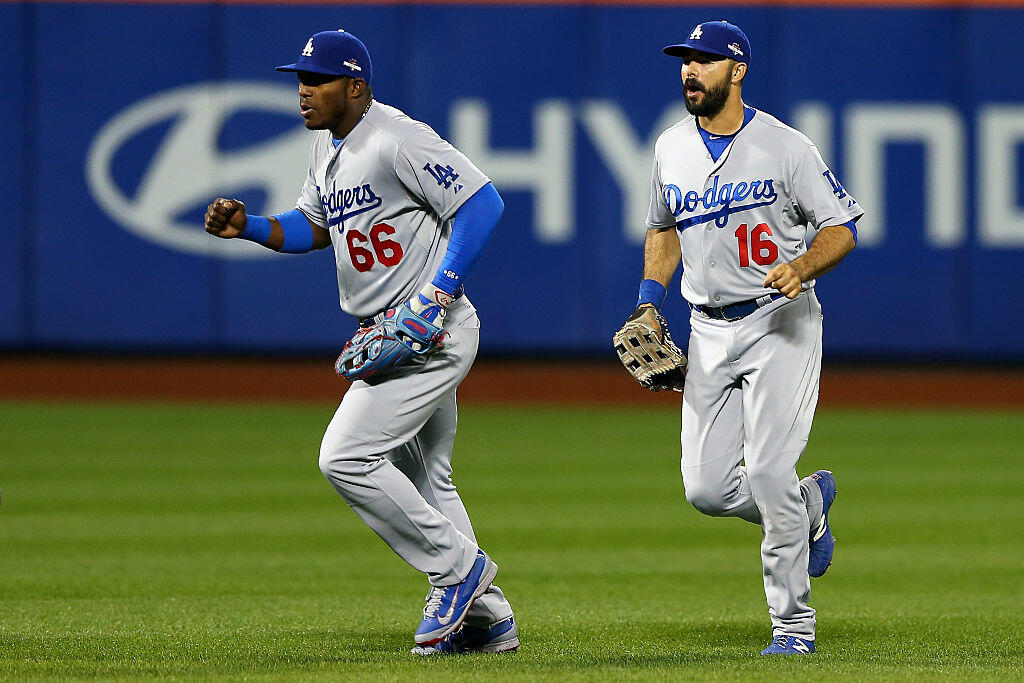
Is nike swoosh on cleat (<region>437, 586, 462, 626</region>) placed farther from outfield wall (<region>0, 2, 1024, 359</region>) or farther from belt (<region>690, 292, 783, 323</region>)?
outfield wall (<region>0, 2, 1024, 359</region>)

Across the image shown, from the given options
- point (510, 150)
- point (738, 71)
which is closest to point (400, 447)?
point (738, 71)

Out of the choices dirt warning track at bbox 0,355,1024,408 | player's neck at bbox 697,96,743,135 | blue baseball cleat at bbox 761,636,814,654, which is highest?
player's neck at bbox 697,96,743,135

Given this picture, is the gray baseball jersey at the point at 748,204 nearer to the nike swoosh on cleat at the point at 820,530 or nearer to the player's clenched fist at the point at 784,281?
the player's clenched fist at the point at 784,281

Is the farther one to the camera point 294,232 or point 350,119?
point 294,232

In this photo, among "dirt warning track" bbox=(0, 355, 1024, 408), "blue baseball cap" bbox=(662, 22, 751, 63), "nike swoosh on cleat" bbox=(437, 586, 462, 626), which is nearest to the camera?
"nike swoosh on cleat" bbox=(437, 586, 462, 626)

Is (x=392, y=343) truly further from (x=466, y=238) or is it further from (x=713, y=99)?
(x=713, y=99)

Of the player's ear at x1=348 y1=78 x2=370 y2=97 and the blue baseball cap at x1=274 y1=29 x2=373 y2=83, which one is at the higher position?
the blue baseball cap at x1=274 y1=29 x2=373 y2=83

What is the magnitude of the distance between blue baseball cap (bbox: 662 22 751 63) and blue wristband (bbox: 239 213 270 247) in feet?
5.18

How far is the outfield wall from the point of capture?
16.6 m

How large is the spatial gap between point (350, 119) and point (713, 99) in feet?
4.24

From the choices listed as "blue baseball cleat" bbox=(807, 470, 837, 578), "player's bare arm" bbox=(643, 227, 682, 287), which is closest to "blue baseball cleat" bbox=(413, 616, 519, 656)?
"blue baseball cleat" bbox=(807, 470, 837, 578)

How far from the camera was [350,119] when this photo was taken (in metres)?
5.32

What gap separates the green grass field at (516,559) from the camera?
5.31 metres

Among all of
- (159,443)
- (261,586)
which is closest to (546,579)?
(261,586)
